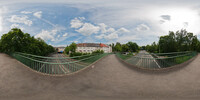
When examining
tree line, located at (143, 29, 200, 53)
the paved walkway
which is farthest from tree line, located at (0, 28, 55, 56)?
tree line, located at (143, 29, 200, 53)

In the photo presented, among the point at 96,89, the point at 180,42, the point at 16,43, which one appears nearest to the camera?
the point at 96,89

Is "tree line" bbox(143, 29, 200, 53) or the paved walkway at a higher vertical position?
"tree line" bbox(143, 29, 200, 53)

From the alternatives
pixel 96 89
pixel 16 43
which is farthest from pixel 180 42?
pixel 16 43

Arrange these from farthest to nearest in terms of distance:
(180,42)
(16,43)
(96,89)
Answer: (180,42) < (16,43) < (96,89)

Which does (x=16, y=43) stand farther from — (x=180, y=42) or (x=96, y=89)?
(x=180, y=42)

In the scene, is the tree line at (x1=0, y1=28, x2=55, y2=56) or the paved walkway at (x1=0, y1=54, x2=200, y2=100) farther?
the tree line at (x1=0, y1=28, x2=55, y2=56)

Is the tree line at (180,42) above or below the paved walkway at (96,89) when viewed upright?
above

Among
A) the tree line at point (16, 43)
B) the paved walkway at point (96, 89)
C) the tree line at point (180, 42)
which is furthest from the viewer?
the tree line at point (180, 42)

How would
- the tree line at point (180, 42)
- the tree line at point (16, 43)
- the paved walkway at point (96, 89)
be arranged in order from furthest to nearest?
the tree line at point (180, 42), the tree line at point (16, 43), the paved walkway at point (96, 89)

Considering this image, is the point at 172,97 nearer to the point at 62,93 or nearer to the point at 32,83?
the point at 62,93

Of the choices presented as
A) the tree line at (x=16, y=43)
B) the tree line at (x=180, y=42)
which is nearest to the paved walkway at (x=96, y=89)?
the tree line at (x=16, y=43)

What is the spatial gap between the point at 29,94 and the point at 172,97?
5115mm

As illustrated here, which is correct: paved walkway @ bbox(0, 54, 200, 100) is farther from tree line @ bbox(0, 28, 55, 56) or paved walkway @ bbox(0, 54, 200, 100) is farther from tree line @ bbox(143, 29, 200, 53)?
tree line @ bbox(143, 29, 200, 53)

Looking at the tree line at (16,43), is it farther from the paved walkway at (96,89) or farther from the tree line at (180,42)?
the tree line at (180,42)
